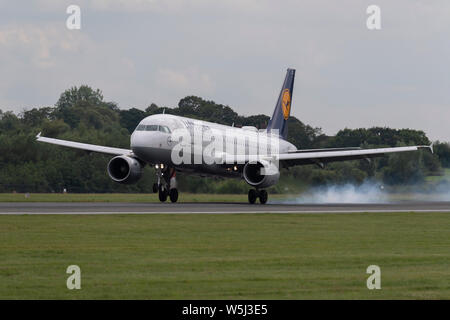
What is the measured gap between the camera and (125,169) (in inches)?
1955

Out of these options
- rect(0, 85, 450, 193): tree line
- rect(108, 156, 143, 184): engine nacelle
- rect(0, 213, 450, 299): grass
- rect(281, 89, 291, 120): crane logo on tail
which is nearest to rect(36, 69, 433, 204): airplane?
rect(108, 156, 143, 184): engine nacelle

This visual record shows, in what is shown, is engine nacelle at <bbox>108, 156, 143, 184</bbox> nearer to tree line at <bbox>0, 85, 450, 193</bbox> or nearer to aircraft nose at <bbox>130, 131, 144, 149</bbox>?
aircraft nose at <bbox>130, 131, 144, 149</bbox>

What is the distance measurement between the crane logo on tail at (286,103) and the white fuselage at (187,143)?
→ 7.98 m

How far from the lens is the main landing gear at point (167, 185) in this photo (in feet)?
161

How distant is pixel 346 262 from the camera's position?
19.4 meters

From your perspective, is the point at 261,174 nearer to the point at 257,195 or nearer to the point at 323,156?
the point at 257,195

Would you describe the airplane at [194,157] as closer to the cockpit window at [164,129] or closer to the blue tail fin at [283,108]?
the cockpit window at [164,129]

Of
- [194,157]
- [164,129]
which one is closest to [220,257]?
[164,129]

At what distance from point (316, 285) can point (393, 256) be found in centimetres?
513

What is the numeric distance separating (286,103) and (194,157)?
15.1m

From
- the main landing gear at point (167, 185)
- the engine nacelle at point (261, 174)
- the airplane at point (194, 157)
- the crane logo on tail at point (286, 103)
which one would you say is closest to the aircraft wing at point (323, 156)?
the airplane at point (194, 157)
